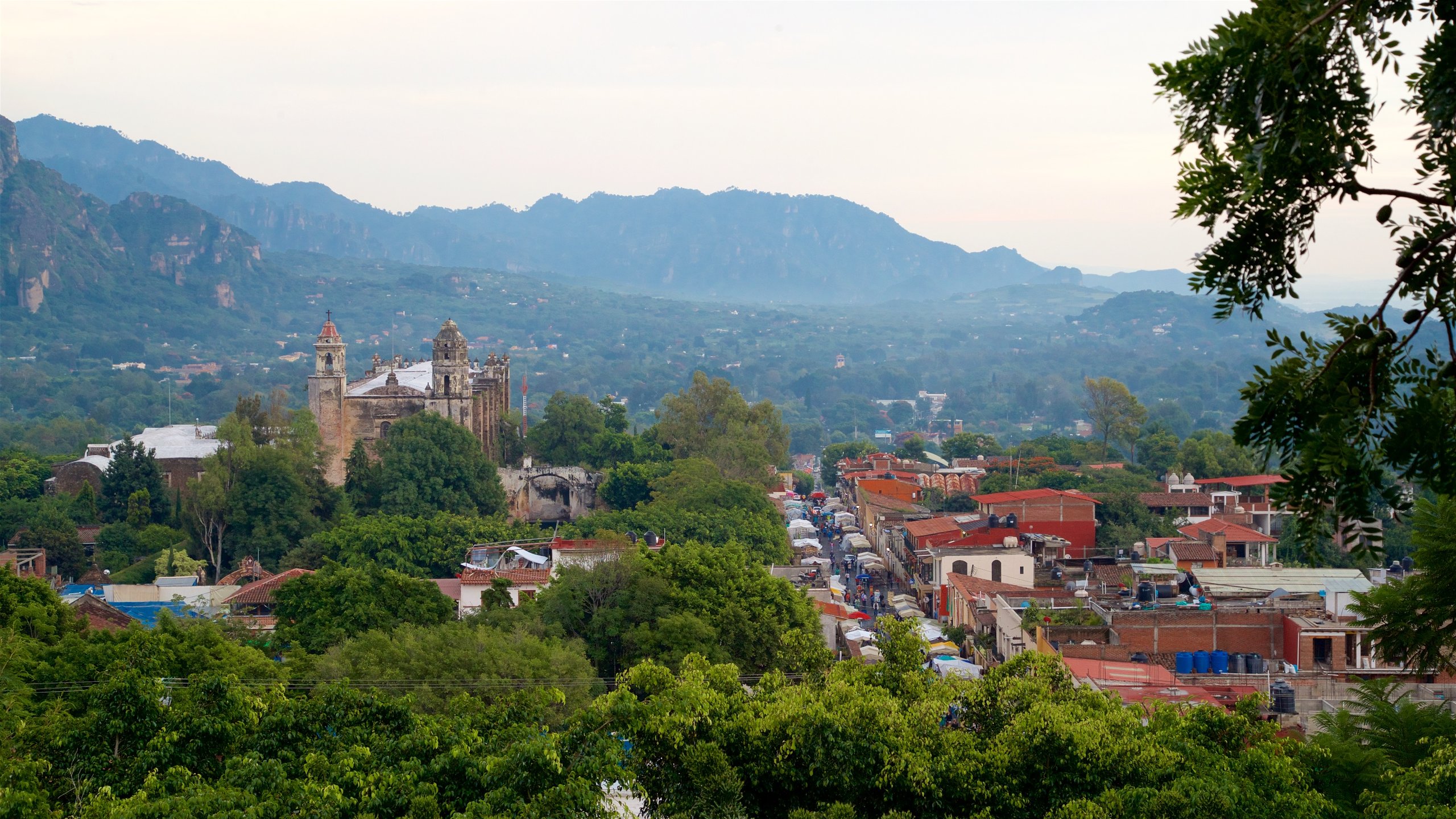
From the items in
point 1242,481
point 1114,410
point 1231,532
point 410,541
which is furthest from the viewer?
point 1114,410

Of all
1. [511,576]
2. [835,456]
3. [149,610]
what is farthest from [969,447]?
[149,610]

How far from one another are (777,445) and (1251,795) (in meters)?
55.4

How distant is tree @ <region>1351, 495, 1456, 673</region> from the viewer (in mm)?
14266

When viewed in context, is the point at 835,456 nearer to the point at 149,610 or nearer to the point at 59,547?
the point at 59,547

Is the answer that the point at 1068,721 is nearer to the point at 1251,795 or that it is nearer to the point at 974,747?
the point at 974,747

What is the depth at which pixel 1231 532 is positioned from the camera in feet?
149

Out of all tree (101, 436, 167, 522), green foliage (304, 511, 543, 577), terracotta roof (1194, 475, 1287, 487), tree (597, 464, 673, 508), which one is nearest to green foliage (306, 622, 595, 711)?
green foliage (304, 511, 543, 577)

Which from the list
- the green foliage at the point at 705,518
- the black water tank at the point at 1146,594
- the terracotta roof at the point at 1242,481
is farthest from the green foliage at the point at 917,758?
the terracotta roof at the point at 1242,481

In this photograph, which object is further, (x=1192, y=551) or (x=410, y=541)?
(x=1192, y=551)

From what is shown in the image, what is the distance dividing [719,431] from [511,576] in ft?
99.9

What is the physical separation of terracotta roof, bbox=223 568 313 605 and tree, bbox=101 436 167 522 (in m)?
14.2

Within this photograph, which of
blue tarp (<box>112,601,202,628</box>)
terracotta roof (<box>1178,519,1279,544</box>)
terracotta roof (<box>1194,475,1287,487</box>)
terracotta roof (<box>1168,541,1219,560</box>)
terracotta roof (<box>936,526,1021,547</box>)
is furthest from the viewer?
terracotta roof (<box>1194,475,1287,487</box>)

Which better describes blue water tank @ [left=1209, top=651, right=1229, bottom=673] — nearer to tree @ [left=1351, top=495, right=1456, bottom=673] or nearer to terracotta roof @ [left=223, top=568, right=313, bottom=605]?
tree @ [left=1351, top=495, right=1456, bottom=673]

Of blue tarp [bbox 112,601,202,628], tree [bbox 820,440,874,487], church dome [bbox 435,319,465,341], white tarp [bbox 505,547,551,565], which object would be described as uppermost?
church dome [bbox 435,319,465,341]
